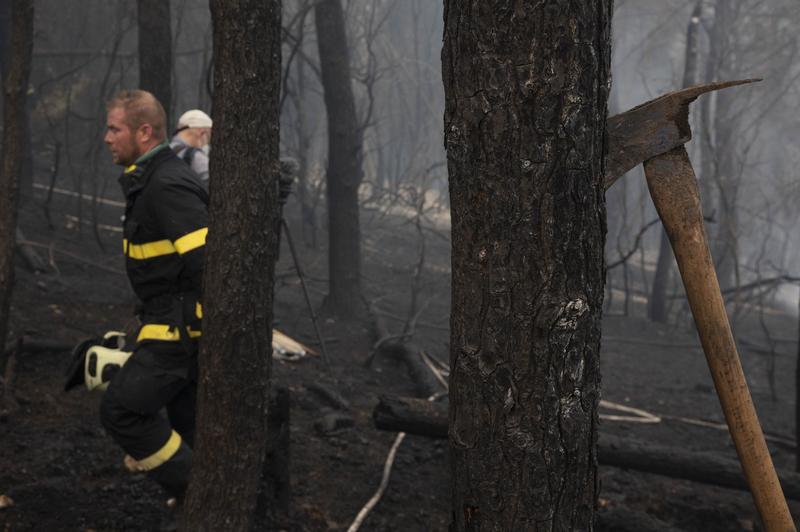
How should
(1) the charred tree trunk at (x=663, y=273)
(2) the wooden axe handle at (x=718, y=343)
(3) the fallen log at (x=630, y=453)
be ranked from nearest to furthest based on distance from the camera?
(2) the wooden axe handle at (x=718, y=343) → (3) the fallen log at (x=630, y=453) → (1) the charred tree trunk at (x=663, y=273)

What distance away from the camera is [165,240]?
11.1 ft

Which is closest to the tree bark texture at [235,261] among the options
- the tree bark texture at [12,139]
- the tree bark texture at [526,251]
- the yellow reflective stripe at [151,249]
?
the yellow reflective stripe at [151,249]

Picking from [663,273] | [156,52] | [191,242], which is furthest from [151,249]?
[663,273]

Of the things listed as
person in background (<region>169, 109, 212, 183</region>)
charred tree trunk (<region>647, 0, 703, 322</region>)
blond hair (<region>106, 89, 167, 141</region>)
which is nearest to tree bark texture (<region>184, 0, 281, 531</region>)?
blond hair (<region>106, 89, 167, 141</region>)

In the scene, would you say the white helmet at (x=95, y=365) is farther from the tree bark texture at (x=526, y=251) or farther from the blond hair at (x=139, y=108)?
the tree bark texture at (x=526, y=251)

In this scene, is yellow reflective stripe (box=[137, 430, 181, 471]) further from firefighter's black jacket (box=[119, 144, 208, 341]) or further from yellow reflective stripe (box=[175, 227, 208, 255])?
yellow reflective stripe (box=[175, 227, 208, 255])

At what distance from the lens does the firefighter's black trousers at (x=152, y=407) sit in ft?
10.7

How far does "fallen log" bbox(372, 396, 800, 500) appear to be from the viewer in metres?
3.86

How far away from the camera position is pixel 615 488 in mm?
4340

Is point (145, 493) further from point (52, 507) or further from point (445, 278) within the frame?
point (445, 278)

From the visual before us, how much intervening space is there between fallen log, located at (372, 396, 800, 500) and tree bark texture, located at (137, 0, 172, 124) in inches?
139

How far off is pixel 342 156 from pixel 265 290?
5783 mm

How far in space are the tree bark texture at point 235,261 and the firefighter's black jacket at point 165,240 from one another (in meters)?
0.41

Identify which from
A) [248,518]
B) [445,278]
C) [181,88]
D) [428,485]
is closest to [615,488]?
[428,485]
